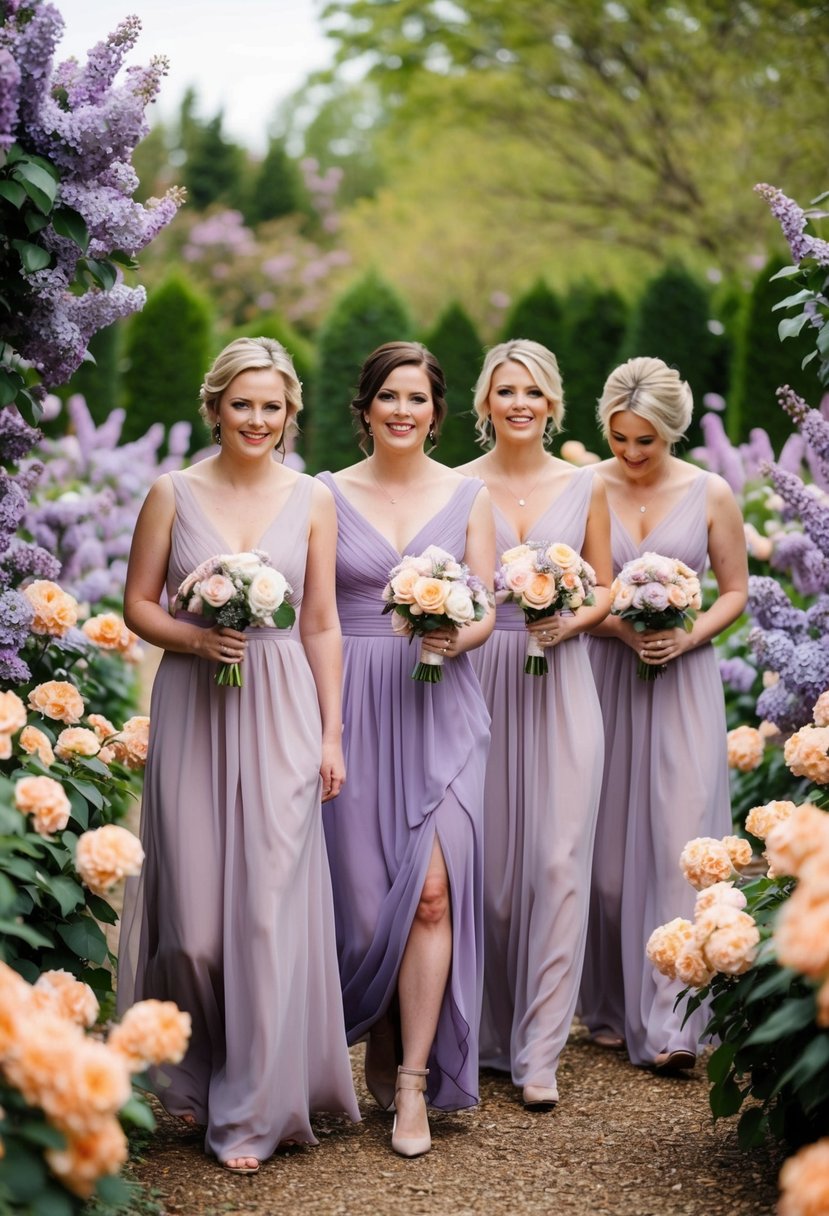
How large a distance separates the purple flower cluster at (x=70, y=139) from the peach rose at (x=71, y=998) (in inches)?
73.7

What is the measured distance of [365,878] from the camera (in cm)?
472

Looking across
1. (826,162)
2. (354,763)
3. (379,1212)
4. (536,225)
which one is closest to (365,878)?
(354,763)

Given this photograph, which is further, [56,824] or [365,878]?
[365,878]

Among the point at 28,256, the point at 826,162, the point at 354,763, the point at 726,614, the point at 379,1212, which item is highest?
the point at 826,162

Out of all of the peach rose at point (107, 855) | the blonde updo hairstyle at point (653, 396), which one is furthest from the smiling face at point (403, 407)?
the peach rose at point (107, 855)

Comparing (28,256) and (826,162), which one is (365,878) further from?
(826,162)

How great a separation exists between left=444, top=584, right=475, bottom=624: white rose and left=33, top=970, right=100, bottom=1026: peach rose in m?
1.58

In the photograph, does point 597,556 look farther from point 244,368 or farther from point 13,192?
point 13,192

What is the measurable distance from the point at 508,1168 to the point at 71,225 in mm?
2906

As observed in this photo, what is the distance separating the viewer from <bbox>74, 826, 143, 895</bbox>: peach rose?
341cm

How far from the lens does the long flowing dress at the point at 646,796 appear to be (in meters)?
5.49

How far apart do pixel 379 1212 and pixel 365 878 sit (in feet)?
3.58

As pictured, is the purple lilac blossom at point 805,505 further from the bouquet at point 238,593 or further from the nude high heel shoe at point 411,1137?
the nude high heel shoe at point 411,1137

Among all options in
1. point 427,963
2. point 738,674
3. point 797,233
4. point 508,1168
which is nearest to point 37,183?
point 797,233
